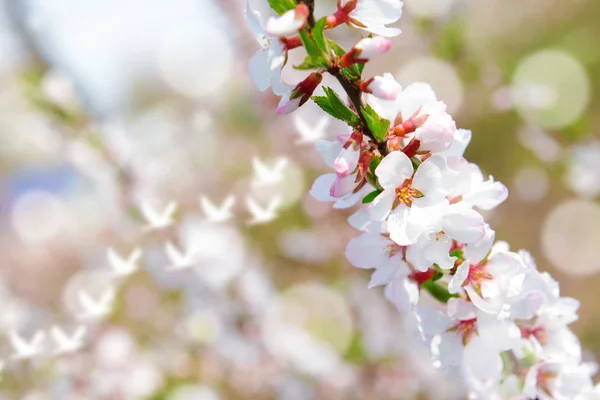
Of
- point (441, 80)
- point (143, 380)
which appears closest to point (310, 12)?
point (143, 380)

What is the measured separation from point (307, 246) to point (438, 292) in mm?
3078

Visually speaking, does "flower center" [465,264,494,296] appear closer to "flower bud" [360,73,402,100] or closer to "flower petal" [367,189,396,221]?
"flower petal" [367,189,396,221]

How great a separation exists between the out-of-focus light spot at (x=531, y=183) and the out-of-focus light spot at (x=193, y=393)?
10.9ft

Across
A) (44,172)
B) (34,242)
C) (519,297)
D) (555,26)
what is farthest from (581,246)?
(44,172)

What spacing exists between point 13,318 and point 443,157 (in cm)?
276

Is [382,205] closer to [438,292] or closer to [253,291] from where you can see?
[438,292]

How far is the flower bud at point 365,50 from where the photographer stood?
780mm

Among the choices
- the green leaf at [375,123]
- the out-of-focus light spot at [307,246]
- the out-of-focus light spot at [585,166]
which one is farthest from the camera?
the out-of-focus light spot at [307,246]

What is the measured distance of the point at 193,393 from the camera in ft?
11.4

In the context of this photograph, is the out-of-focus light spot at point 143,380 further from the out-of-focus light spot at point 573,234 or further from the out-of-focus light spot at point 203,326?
the out-of-focus light spot at point 573,234

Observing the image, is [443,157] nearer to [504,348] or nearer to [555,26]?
[504,348]

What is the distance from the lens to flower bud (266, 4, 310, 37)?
0.72 meters

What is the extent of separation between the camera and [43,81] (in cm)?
232

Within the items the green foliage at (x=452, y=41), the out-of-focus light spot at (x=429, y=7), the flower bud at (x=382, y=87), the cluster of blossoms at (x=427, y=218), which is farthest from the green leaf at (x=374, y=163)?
the out-of-focus light spot at (x=429, y=7)
